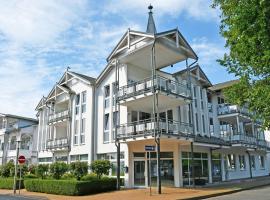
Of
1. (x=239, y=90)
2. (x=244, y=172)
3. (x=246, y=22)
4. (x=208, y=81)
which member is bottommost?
(x=244, y=172)

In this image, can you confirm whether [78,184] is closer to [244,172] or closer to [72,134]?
[72,134]

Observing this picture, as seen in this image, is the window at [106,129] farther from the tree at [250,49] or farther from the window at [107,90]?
the tree at [250,49]

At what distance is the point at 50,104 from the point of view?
114ft

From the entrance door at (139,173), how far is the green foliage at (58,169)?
5.36 metres

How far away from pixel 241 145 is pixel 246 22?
826 inches

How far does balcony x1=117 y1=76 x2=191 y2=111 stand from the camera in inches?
805

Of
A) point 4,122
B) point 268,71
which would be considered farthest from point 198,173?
point 4,122

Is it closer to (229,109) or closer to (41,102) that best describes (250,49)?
(229,109)

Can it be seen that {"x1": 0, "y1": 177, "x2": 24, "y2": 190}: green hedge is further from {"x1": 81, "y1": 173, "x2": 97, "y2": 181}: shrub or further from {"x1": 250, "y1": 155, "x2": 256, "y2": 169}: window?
{"x1": 250, "y1": 155, "x2": 256, "y2": 169}: window

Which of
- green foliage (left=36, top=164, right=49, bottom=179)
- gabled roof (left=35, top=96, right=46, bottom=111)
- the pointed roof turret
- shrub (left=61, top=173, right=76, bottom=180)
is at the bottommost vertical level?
shrub (left=61, top=173, right=76, bottom=180)

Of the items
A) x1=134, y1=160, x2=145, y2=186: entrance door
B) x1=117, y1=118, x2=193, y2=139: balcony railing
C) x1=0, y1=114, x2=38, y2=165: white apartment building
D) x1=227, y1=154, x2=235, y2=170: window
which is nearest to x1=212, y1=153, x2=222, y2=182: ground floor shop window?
x1=227, y1=154, x2=235, y2=170: window

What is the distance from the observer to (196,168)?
987 inches

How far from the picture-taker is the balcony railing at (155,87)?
804 inches

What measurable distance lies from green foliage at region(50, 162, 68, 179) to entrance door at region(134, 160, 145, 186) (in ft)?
17.6
